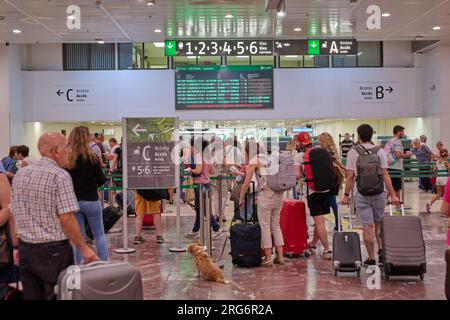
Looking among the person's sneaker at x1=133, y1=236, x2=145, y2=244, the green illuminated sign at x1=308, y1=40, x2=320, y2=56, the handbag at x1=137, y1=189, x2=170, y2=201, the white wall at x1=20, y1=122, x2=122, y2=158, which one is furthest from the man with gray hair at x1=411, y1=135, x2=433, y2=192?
the white wall at x1=20, y1=122, x2=122, y2=158

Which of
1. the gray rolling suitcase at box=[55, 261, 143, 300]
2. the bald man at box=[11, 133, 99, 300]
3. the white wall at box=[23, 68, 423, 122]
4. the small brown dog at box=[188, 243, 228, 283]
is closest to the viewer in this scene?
the gray rolling suitcase at box=[55, 261, 143, 300]

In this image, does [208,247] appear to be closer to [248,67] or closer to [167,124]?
[167,124]

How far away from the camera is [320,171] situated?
272 inches

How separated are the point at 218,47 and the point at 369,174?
6.94 m

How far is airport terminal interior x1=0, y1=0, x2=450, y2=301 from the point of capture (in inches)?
241

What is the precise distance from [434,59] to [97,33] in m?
9.88

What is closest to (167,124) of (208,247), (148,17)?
(208,247)

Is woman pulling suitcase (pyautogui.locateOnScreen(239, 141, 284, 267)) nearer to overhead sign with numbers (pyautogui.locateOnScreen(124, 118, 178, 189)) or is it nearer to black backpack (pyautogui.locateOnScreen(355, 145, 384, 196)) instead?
black backpack (pyautogui.locateOnScreen(355, 145, 384, 196))

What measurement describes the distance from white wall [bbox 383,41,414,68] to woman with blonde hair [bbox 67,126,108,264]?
1370 centimetres

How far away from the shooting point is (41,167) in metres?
3.58

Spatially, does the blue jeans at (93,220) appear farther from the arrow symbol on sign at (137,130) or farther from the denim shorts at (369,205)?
the denim shorts at (369,205)

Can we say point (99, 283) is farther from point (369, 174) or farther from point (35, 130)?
point (35, 130)

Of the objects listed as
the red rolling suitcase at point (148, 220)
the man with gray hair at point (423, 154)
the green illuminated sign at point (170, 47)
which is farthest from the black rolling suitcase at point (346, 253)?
the man with gray hair at point (423, 154)

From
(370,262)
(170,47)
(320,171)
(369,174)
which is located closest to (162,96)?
(170,47)
